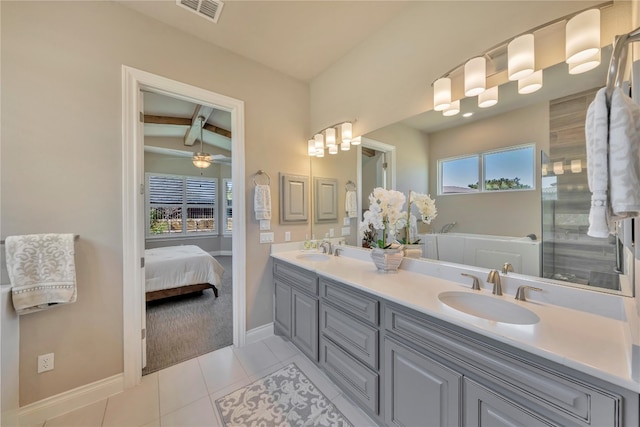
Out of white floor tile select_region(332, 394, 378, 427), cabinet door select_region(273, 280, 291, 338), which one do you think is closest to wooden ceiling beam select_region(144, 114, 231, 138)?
cabinet door select_region(273, 280, 291, 338)

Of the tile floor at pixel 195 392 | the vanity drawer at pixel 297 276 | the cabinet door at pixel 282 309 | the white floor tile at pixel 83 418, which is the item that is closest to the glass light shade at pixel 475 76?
the vanity drawer at pixel 297 276

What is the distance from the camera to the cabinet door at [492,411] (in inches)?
32.5

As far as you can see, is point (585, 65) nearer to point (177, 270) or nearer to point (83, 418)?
point (83, 418)

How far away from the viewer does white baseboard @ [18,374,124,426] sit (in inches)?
58.4

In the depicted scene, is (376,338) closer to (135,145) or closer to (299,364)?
(299,364)

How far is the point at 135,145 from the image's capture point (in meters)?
1.81

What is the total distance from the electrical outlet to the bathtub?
2671mm

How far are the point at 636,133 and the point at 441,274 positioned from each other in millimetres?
1167

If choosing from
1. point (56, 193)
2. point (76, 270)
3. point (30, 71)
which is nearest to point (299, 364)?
point (76, 270)

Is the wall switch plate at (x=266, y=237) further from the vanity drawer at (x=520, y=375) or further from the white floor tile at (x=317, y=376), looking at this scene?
the vanity drawer at (x=520, y=375)

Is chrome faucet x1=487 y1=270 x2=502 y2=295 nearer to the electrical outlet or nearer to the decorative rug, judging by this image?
the decorative rug

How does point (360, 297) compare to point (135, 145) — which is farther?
point (135, 145)

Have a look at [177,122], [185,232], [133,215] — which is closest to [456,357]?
[133,215]

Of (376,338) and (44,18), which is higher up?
(44,18)
